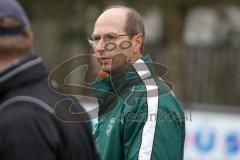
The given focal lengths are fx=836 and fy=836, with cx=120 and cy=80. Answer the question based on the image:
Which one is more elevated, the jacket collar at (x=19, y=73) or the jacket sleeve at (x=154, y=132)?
the jacket collar at (x=19, y=73)

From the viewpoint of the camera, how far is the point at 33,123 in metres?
3.50

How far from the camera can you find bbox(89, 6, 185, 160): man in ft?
15.3

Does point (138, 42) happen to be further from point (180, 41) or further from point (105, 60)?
point (180, 41)

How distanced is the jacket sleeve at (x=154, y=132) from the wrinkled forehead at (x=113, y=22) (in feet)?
1.77

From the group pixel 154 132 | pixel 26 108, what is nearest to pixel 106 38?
pixel 154 132

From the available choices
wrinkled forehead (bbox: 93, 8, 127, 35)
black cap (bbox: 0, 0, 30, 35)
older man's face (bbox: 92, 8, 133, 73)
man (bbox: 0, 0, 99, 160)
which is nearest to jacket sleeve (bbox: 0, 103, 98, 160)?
man (bbox: 0, 0, 99, 160)

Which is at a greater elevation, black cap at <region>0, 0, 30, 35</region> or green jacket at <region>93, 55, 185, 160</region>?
black cap at <region>0, 0, 30, 35</region>

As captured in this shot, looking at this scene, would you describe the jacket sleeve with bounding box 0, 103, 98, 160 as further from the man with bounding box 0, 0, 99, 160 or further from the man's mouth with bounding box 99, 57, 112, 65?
the man's mouth with bounding box 99, 57, 112, 65

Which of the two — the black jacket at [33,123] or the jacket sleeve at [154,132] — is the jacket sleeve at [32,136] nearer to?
the black jacket at [33,123]

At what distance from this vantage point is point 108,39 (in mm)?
5039

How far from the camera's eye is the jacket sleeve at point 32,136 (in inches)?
137

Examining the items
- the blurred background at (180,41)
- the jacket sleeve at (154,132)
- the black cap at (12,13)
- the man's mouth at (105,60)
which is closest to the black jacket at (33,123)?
the black cap at (12,13)

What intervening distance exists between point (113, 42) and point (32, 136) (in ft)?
5.27

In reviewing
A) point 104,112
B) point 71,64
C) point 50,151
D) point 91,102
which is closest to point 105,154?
point 104,112
